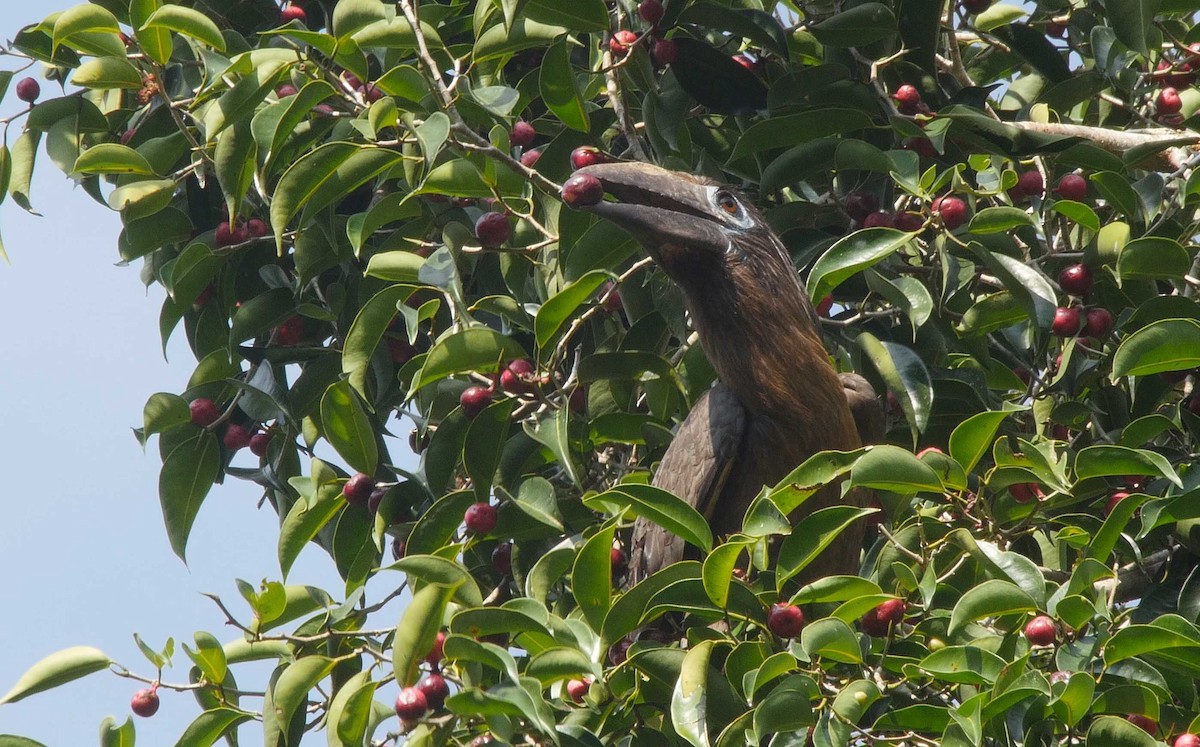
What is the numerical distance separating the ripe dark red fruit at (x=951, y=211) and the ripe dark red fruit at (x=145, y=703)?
1898mm

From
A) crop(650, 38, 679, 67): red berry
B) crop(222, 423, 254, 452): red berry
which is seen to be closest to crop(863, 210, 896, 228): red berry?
crop(650, 38, 679, 67): red berry

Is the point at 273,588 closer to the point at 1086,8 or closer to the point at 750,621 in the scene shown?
the point at 750,621

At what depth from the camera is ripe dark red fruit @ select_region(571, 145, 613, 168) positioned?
3.39 m

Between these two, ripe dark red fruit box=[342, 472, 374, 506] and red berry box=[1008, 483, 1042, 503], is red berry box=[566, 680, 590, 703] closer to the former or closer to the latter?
ripe dark red fruit box=[342, 472, 374, 506]

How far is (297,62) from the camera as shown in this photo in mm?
3150

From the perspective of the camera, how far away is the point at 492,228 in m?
3.32

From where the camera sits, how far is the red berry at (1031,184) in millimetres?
3496

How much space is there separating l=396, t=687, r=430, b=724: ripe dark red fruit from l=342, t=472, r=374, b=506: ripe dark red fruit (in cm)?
80

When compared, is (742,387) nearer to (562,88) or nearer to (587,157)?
(587,157)

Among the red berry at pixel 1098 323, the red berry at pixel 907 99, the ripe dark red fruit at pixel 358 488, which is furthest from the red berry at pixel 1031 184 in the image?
the ripe dark red fruit at pixel 358 488

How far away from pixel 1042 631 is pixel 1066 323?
34.5 inches

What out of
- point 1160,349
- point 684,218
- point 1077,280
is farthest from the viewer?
point 684,218

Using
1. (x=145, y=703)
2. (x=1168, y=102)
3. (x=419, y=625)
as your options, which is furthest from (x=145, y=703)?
(x=1168, y=102)

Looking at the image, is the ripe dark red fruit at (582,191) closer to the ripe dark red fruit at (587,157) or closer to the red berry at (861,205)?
the ripe dark red fruit at (587,157)
